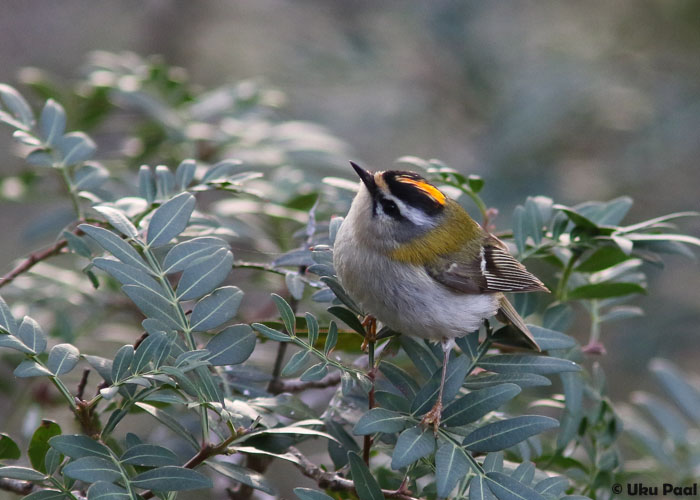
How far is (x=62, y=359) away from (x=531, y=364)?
89 centimetres

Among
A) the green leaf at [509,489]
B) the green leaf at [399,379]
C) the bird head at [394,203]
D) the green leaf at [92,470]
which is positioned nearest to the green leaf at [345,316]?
the green leaf at [399,379]

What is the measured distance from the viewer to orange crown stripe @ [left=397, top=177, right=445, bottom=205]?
1812 millimetres

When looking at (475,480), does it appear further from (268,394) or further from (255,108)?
(255,108)

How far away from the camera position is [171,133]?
2.48 metres

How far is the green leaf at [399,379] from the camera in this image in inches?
55.1

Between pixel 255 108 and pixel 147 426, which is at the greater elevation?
pixel 255 108

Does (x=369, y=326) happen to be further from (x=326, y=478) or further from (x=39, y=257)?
(x=39, y=257)

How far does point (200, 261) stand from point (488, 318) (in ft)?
2.59

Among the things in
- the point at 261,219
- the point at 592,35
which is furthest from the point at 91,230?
the point at 592,35

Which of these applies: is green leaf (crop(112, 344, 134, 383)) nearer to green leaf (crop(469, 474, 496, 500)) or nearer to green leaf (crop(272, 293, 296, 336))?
green leaf (crop(272, 293, 296, 336))

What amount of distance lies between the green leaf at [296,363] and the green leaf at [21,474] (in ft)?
1.35

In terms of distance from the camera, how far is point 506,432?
123 cm

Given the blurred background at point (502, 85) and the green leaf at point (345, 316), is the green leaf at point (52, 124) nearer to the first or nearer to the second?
the green leaf at point (345, 316)

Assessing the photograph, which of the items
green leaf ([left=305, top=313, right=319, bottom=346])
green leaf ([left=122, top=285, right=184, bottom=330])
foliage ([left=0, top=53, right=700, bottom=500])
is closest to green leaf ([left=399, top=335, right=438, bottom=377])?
foliage ([left=0, top=53, right=700, bottom=500])
